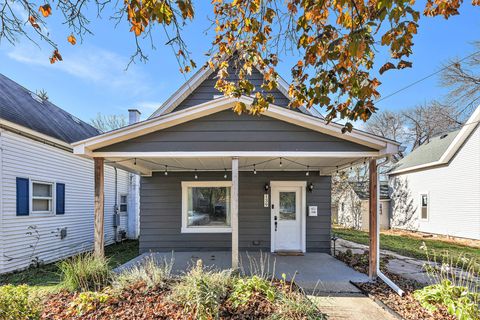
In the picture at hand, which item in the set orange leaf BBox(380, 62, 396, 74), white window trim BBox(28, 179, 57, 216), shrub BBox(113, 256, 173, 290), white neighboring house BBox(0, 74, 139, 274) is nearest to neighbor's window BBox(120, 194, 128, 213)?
white neighboring house BBox(0, 74, 139, 274)

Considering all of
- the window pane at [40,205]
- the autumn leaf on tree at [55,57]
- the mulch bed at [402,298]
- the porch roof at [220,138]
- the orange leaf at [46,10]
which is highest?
the orange leaf at [46,10]

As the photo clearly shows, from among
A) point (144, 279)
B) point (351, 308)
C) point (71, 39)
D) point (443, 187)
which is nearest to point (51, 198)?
point (144, 279)

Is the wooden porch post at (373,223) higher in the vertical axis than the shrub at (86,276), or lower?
higher

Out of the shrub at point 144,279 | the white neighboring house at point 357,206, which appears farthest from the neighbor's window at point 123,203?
the white neighboring house at point 357,206

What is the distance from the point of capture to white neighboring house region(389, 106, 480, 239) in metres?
12.7

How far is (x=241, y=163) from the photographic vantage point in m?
7.64

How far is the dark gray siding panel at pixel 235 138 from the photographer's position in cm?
578

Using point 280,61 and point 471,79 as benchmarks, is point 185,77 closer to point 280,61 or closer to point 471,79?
point 280,61

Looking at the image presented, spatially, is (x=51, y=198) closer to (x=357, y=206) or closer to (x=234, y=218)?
(x=234, y=218)

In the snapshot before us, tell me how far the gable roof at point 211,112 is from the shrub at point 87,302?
2.64 metres

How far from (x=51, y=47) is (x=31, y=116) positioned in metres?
6.07

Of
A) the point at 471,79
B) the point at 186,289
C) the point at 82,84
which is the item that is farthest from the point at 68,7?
the point at 471,79

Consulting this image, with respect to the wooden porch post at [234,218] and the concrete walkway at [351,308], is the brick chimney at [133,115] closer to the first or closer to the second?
the wooden porch post at [234,218]

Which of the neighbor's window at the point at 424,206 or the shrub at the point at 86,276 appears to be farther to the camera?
the neighbor's window at the point at 424,206
